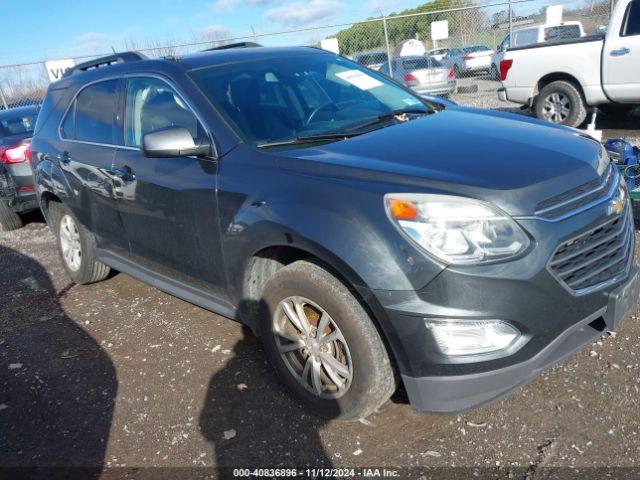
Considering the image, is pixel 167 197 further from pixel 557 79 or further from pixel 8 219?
pixel 557 79

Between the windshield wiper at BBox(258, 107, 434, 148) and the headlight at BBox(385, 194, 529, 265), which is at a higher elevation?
the windshield wiper at BBox(258, 107, 434, 148)

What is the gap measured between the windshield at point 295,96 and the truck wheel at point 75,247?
6.53 feet

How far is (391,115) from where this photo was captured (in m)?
3.29

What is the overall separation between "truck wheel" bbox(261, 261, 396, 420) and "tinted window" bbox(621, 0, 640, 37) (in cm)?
771

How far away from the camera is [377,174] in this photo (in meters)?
2.37

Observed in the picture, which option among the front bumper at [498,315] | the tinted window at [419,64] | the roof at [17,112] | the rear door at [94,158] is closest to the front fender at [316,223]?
the front bumper at [498,315]

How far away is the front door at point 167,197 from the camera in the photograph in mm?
3035

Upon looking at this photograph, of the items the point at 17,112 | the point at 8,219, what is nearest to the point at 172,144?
the point at 8,219

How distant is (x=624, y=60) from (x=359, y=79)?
620 cm

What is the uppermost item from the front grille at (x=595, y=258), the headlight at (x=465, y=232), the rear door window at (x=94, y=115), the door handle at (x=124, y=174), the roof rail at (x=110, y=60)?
the roof rail at (x=110, y=60)

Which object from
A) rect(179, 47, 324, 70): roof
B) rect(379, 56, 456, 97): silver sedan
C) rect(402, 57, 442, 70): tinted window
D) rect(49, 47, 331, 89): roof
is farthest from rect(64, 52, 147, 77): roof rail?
rect(402, 57, 442, 70): tinted window

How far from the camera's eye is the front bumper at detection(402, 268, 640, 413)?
2.23 m

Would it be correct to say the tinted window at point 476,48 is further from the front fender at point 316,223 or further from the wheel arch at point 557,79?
the front fender at point 316,223

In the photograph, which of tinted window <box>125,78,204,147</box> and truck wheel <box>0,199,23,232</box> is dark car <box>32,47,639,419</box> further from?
truck wheel <box>0,199,23,232</box>
